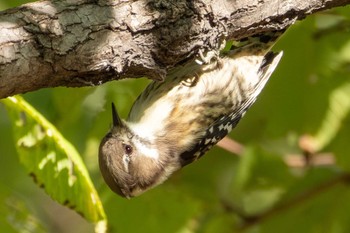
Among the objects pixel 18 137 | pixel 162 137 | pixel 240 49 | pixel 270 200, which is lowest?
pixel 270 200

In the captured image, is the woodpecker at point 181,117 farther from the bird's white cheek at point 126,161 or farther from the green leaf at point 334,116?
the green leaf at point 334,116

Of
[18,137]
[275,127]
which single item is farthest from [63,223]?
[18,137]

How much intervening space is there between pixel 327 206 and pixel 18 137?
2.56m

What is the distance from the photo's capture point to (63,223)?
8.77 m

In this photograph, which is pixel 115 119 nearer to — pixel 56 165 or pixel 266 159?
pixel 56 165

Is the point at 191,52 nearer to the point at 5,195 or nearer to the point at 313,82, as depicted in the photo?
the point at 5,195

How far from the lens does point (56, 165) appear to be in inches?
171

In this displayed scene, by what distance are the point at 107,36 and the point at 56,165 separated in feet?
3.01

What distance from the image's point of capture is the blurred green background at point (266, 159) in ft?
18.2

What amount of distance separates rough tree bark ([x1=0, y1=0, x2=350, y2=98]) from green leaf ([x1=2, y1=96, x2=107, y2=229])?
0.57 m

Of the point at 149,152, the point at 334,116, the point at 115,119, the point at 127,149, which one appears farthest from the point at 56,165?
the point at 334,116

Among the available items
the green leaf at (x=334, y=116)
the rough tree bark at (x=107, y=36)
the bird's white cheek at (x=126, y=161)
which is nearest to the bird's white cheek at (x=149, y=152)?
the bird's white cheek at (x=126, y=161)

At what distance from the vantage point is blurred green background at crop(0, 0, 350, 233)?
18.2 ft

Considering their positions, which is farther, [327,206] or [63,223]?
[63,223]
